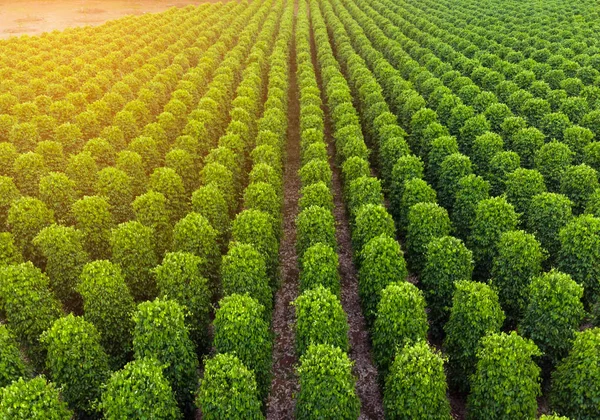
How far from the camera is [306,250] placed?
23016mm

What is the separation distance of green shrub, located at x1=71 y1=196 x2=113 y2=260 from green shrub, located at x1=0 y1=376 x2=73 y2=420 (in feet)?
36.4

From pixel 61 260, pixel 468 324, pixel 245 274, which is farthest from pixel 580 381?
pixel 61 260

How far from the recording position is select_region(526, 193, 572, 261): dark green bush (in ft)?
76.2

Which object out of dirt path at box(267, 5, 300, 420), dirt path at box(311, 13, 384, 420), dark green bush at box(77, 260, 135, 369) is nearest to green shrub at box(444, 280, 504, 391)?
dirt path at box(311, 13, 384, 420)

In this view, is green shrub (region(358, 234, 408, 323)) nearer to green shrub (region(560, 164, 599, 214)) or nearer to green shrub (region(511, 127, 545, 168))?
green shrub (region(560, 164, 599, 214))

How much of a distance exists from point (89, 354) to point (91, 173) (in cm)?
1744

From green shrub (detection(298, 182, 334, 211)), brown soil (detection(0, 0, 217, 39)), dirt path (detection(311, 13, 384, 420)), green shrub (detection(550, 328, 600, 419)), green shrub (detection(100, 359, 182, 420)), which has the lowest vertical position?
dirt path (detection(311, 13, 384, 420))

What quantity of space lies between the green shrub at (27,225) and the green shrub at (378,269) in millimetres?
19669

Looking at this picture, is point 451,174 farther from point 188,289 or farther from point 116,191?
point 116,191

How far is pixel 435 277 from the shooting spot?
2108 centimetres

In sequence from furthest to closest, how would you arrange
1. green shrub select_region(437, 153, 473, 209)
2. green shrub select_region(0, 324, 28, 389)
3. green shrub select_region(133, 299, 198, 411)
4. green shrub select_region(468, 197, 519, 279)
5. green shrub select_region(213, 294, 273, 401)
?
green shrub select_region(437, 153, 473, 209), green shrub select_region(468, 197, 519, 279), green shrub select_region(213, 294, 273, 401), green shrub select_region(133, 299, 198, 411), green shrub select_region(0, 324, 28, 389)

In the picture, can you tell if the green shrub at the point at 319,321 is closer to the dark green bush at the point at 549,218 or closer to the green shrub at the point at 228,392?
the green shrub at the point at 228,392

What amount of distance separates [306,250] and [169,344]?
886 centimetres

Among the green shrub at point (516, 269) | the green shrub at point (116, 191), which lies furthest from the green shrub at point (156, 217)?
the green shrub at point (516, 269)
